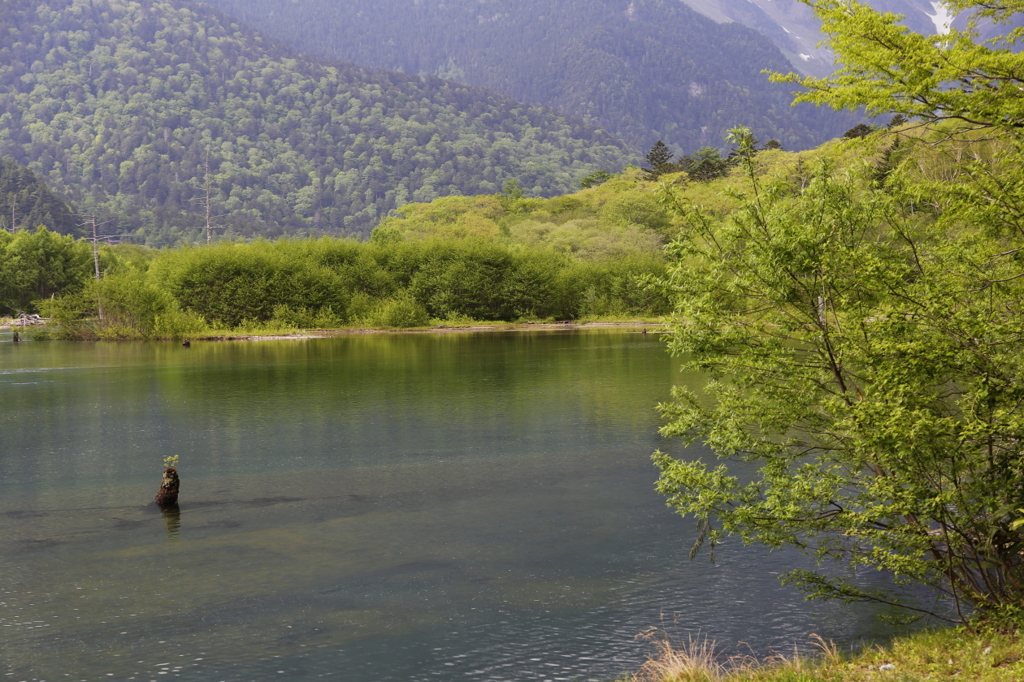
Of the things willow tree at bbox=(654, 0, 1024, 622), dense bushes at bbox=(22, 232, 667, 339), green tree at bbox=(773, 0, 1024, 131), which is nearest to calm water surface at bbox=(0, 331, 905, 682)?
willow tree at bbox=(654, 0, 1024, 622)

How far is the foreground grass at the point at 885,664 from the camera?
10359 millimetres

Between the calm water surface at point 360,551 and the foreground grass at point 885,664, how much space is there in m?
0.97

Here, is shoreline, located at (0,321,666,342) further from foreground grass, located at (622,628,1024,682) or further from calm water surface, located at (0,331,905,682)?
foreground grass, located at (622,628,1024,682)

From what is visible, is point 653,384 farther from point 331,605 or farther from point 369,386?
point 331,605

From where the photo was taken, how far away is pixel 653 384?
42.7 metres

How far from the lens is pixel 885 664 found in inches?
444

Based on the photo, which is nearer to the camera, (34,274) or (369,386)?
(369,386)

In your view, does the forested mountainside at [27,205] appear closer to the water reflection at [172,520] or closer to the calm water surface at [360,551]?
the calm water surface at [360,551]

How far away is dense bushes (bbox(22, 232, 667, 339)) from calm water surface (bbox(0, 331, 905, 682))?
50.7m

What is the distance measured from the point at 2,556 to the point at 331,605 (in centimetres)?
714

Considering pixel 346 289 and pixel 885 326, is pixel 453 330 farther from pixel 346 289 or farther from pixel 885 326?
pixel 885 326

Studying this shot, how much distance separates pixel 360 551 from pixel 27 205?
18983 centimetres

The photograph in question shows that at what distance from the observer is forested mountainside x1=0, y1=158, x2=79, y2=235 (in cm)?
17975

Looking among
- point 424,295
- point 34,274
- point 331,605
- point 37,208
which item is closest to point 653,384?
point 331,605
